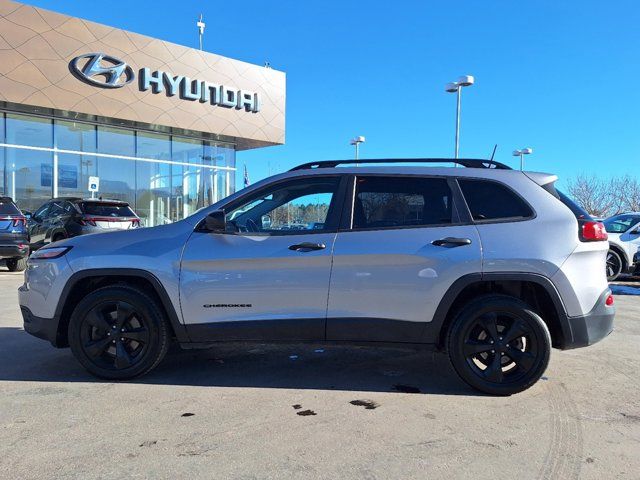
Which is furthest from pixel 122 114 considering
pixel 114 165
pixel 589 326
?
pixel 589 326

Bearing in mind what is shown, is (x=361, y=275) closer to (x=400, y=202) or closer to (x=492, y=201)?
(x=400, y=202)

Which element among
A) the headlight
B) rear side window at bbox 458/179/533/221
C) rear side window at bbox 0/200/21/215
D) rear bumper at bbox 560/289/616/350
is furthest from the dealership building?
rear bumper at bbox 560/289/616/350

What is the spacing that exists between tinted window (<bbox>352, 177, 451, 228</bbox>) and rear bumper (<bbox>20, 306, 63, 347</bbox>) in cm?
264

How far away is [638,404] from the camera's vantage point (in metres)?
Result: 3.98

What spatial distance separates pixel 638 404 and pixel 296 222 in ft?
9.85

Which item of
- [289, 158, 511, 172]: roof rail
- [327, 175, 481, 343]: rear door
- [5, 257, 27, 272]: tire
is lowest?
[5, 257, 27, 272]: tire

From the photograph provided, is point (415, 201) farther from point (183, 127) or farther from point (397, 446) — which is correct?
point (183, 127)

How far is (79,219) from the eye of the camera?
499 inches

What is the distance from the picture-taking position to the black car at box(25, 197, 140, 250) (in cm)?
1269

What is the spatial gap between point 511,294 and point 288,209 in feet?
6.51

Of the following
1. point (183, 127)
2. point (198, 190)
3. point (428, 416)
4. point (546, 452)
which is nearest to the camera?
point (546, 452)

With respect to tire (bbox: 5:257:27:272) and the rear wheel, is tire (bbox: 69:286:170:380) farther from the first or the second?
the rear wheel

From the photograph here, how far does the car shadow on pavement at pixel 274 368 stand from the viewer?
4359 mm

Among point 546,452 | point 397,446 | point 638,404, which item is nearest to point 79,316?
point 397,446
